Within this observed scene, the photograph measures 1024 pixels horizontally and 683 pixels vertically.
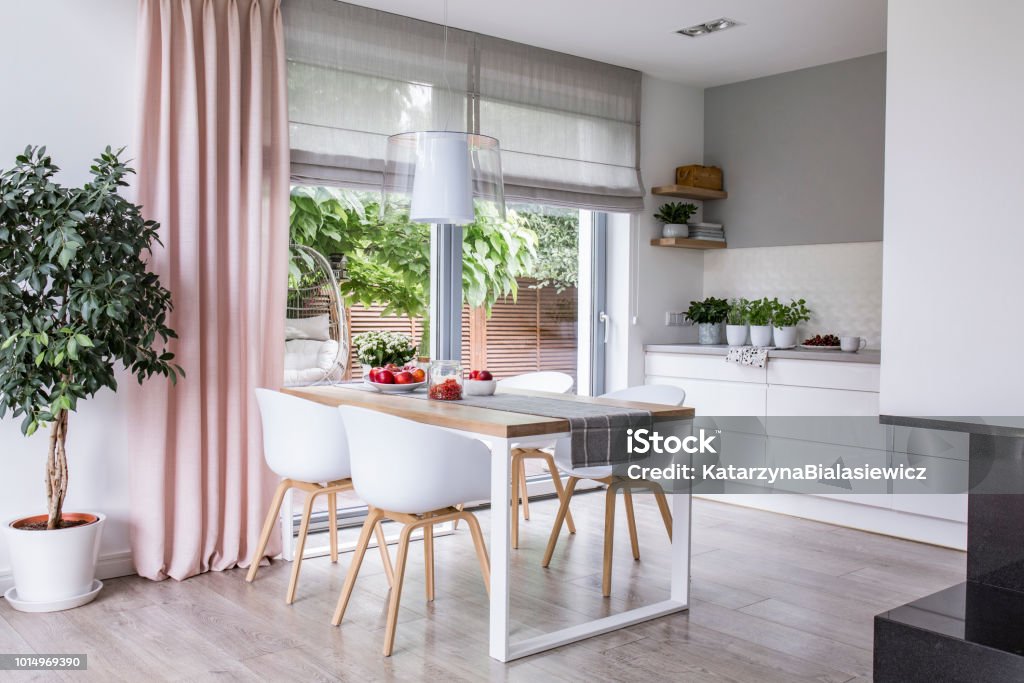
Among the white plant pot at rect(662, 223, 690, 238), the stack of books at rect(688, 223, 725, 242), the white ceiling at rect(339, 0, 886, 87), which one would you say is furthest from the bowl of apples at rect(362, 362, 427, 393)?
the stack of books at rect(688, 223, 725, 242)

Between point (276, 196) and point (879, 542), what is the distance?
128 inches

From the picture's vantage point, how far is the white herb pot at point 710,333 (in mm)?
5742

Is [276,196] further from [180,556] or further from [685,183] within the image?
[685,183]

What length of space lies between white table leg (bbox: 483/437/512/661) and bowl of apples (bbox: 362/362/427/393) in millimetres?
1113

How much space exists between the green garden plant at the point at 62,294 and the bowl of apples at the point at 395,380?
2.98ft

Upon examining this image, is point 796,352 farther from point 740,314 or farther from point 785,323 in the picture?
point 740,314

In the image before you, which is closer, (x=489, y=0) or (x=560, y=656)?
(x=560, y=656)

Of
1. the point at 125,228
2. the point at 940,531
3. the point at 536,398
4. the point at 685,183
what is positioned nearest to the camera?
the point at 125,228

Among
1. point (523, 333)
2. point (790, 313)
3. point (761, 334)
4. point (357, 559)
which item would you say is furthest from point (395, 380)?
point (790, 313)

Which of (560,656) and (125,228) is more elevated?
(125,228)

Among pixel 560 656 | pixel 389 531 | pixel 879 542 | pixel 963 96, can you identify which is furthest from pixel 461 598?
pixel 963 96

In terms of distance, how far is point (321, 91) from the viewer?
4273 mm

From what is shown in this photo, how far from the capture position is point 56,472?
11.2 ft

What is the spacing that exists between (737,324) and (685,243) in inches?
23.7
